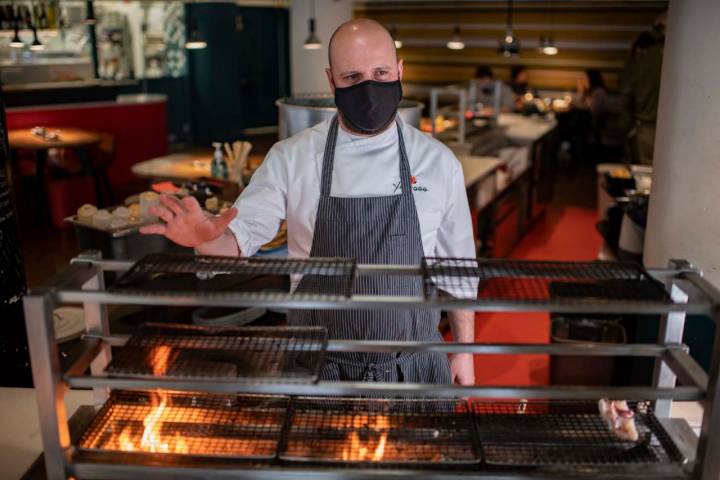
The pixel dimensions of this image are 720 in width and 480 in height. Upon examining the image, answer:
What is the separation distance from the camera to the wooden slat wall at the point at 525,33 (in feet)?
40.9

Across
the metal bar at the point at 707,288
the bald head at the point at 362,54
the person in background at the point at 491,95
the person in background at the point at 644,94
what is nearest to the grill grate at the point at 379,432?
the metal bar at the point at 707,288

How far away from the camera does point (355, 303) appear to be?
4.43 ft

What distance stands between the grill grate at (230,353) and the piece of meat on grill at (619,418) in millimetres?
652

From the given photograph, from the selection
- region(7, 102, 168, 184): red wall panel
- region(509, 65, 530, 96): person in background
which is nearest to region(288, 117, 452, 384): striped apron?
region(7, 102, 168, 184): red wall panel

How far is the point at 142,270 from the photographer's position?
59.4 inches

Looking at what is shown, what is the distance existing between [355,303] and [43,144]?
267 inches

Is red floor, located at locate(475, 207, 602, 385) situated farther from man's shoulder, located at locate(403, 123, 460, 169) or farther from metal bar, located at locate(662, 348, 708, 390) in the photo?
metal bar, located at locate(662, 348, 708, 390)

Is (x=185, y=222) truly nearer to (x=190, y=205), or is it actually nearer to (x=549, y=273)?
(x=190, y=205)

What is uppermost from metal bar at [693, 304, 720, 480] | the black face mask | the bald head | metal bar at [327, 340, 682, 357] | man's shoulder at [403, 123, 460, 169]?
the bald head

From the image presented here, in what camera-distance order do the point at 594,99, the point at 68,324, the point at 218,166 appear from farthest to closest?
1. the point at 594,99
2. the point at 218,166
3. the point at 68,324

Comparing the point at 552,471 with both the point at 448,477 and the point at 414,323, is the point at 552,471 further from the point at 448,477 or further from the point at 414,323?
the point at 414,323

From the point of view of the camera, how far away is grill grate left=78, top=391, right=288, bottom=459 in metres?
1.47

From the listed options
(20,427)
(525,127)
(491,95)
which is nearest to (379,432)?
(20,427)

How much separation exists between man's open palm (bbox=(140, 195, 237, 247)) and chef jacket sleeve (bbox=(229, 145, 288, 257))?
11.1 inches
